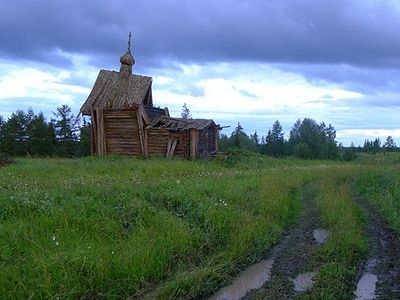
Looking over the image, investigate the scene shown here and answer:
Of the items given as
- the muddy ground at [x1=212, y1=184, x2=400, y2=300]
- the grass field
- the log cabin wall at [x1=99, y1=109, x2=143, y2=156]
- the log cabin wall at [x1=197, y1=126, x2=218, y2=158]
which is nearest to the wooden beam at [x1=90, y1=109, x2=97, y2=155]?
the log cabin wall at [x1=99, y1=109, x2=143, y2=156]

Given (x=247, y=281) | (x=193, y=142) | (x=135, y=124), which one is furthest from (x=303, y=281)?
(x=135, y=124)

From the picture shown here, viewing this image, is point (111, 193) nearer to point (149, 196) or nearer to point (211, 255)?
point (149, 196)

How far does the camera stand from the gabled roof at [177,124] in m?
27.3

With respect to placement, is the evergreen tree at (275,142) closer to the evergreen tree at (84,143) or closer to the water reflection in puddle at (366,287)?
the evergreen tree at (84,143)

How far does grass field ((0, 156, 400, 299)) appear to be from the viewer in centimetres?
595

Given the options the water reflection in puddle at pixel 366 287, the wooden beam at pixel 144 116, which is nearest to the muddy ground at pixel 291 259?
the water reflection in puddle at pixel 366 287

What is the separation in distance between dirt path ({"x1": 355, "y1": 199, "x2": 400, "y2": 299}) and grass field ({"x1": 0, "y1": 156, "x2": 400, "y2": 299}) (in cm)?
→ 21

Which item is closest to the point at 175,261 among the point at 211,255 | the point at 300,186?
the point at 211,255

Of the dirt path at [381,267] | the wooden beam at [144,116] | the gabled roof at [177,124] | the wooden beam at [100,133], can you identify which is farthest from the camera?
the wooden beam at [100,133]

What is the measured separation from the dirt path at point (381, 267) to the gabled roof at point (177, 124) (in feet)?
59.8

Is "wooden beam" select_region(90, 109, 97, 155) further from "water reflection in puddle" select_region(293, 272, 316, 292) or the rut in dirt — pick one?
"water reflection in puddle" select_region(293, 272, 316, 292)

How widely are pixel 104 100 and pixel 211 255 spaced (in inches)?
908

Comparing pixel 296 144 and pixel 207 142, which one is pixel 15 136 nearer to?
pixel 207 142

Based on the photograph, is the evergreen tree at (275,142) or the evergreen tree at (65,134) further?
the evergreen tree at (275,142)
